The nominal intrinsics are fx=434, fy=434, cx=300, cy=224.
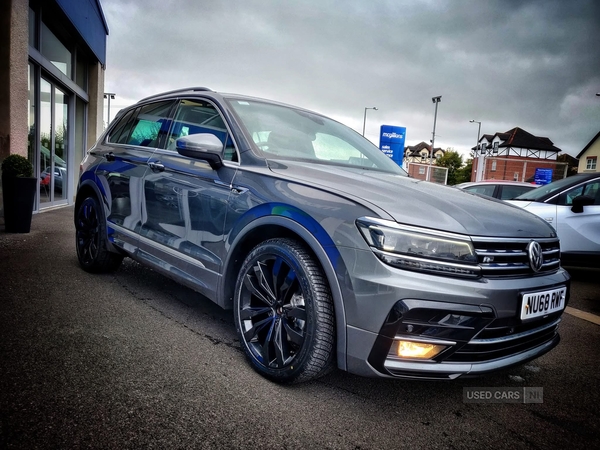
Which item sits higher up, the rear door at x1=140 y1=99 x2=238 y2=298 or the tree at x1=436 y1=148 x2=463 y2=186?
the tree at x1=436 y1=148 x2=463 y2=186

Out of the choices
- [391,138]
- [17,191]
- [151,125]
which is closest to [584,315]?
[151,125]

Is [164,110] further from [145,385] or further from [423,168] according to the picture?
[423,168]

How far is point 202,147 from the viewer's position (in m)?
2.68

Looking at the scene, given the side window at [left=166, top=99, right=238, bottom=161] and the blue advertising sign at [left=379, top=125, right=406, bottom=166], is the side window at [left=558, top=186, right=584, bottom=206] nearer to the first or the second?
the side window at [left=166, top=99, right=238, bottom=161]

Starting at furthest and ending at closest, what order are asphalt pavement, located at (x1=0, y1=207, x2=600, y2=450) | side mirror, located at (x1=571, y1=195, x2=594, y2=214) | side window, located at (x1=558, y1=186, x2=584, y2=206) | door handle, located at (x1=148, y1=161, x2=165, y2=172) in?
side window, located at (x1=558, y1=186, x2=584, y2=206)
side mirror, located at (x1=571, y1=195, x2=594, y2=214)
door handle, located at (x1=148, y1=161, x2=165, y2=172)
asphalt pavement, located at (x1=0, y1=207, x2=600, y2=450)

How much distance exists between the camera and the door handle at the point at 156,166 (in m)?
3.30

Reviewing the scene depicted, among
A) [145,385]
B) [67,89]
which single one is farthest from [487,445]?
[67,89]

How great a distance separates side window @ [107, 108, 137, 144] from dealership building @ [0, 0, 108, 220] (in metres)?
4.16

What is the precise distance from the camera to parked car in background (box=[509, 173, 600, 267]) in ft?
18.8

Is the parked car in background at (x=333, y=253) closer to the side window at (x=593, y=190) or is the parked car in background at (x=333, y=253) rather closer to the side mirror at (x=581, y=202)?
the side mirror at (x=581, y=202)

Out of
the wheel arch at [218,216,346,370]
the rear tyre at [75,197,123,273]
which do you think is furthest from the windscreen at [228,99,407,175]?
the rear tyre at [75,197,123,273]

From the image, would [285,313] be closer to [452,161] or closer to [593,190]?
[593,190]

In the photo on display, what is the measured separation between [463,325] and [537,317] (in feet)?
1.68

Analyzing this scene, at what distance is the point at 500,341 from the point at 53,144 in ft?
35.2
